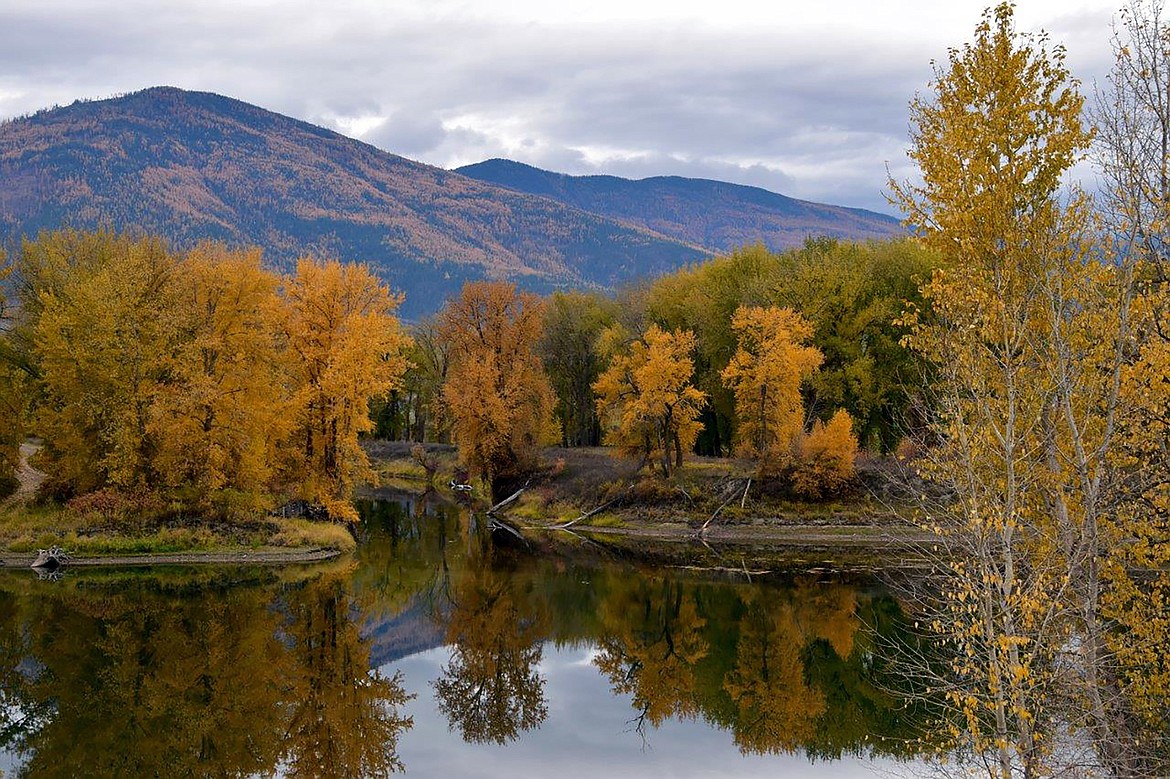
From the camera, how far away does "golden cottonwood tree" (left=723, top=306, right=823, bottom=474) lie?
54.8 m

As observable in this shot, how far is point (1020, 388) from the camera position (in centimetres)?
1467

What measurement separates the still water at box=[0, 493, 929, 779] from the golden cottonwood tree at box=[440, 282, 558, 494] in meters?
18.1

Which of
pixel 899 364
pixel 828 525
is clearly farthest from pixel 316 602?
pixel 899 364

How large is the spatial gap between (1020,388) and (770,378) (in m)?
40.6

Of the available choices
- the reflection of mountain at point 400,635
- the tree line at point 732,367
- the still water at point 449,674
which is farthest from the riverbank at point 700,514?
the reflection of mountain at point 400,635

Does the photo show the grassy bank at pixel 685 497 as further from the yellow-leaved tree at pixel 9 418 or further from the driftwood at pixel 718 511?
the yellow-leaved tree at pixel 9 418

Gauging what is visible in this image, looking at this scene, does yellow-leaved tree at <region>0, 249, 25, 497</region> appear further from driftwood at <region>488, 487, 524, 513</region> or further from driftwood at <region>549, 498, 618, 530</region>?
driftwood at <region>549, 498, 618, 530</region>

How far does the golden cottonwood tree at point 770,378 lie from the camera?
5478cm

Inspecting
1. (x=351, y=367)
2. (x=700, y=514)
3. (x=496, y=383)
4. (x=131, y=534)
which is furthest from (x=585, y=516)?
(x=131, y=534)

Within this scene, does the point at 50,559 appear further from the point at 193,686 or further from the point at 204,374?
the point at 193,686

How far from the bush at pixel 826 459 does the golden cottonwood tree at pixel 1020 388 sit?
36847mm

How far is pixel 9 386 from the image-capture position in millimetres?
48562

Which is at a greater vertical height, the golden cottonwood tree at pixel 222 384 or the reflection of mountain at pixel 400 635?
the golden cottonwood tree at pixel 222 384

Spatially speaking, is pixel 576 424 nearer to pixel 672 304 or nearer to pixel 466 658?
pixel 672 304
